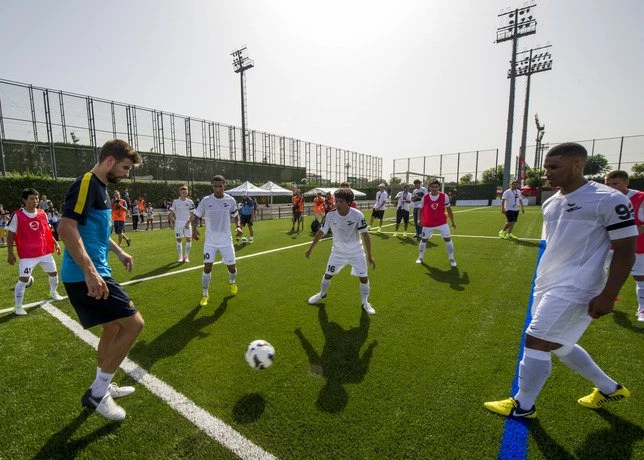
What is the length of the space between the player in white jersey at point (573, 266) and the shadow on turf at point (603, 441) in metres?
0.20

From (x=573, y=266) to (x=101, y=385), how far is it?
406 centimetres

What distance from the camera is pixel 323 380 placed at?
10.8 ft

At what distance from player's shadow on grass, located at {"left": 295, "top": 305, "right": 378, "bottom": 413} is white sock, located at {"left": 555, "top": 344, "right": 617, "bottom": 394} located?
6.20 feet

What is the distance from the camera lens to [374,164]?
8262 centimetres

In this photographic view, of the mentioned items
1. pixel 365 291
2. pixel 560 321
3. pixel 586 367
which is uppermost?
pixel 560 321

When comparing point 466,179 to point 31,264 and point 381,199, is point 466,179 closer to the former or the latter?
point 381,199

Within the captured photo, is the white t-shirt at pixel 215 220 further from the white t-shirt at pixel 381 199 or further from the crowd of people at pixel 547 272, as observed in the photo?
the white t-shirt at pixel 381 199

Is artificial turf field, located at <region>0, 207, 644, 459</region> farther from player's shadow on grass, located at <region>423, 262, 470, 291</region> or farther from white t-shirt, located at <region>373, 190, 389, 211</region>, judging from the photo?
white t-shirt, located at <region>373, 190, 389, 211</region>

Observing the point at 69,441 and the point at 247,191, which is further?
the point at 247,191

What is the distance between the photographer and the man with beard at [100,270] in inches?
95.6

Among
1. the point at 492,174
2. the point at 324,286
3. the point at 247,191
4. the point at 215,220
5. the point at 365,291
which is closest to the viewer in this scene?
the point at 365,291

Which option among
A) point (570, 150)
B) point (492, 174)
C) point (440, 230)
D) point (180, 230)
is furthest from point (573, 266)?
point (492, 174)

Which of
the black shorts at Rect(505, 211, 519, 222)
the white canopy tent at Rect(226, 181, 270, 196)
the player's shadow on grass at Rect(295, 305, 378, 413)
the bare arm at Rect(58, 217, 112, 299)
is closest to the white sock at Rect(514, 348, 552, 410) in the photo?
the player's shadow on grass at Rect(295, 305, 378, 413)

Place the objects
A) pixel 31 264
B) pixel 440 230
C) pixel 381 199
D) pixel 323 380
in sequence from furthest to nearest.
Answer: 1. pixel 381 199
2. pixel 440 230
3. pixel 31 264
4. pixel 323 380
